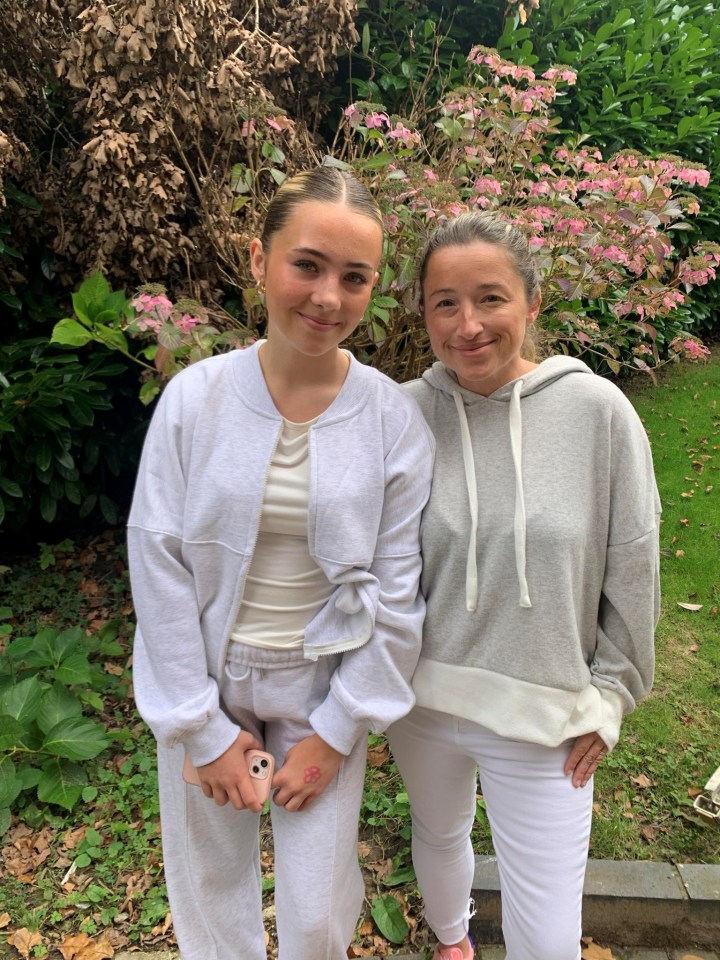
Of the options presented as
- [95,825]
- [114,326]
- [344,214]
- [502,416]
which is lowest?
[95,825]

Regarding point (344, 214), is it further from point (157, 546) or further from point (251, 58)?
point (251, 58)

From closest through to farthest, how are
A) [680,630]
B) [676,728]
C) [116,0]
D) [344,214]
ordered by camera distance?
[344,214] → [116,0] → [676,728] → [680,630]

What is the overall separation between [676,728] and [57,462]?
3398mm

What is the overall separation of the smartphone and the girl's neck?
2.56 ft

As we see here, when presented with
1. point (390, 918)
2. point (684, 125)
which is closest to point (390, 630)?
point (390, 918)

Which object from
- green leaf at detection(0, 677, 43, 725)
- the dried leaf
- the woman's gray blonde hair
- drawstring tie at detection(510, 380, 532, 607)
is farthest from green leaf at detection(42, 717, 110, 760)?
the woman's gray blonde hair

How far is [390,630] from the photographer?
A: 151cm

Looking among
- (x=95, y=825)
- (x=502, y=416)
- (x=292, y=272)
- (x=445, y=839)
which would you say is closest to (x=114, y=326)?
(x=292, y=272)

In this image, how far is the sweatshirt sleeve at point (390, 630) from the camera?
150cm

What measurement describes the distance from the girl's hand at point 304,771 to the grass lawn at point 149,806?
1.10 metres

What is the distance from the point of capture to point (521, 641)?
152cm

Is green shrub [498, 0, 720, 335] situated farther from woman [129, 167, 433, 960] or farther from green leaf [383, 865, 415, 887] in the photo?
green leaf [383, 865, 415, 887]

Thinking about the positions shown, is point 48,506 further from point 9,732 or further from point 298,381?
point 298,381

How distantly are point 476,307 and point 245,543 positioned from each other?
749 mm
